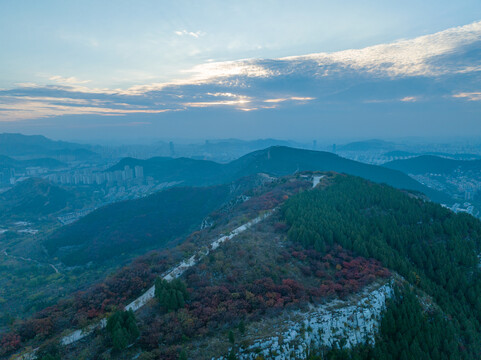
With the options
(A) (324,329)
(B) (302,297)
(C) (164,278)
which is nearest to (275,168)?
(C) (164,278)

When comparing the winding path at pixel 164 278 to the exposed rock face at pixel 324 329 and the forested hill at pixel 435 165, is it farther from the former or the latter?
the forested hill at pixel 435 165

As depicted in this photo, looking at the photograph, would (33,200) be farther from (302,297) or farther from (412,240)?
(412,240)

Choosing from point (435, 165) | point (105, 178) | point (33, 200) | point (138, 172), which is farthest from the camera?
point (138, 172)

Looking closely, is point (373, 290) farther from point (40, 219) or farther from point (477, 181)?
point (477, 181)

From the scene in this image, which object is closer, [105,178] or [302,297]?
[302,297]

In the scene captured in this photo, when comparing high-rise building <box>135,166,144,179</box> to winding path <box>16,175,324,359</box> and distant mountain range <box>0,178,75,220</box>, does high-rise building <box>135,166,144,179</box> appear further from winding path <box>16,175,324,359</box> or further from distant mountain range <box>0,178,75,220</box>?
winding path <box>16,175,324,359</box>

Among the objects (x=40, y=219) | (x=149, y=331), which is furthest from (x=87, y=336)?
(x=40, y=219)

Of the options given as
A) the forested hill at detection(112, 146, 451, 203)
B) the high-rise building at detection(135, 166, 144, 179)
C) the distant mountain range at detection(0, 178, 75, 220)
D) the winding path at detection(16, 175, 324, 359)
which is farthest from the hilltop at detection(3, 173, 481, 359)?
the high-rise building at detection(135, 166, 144, 179)
